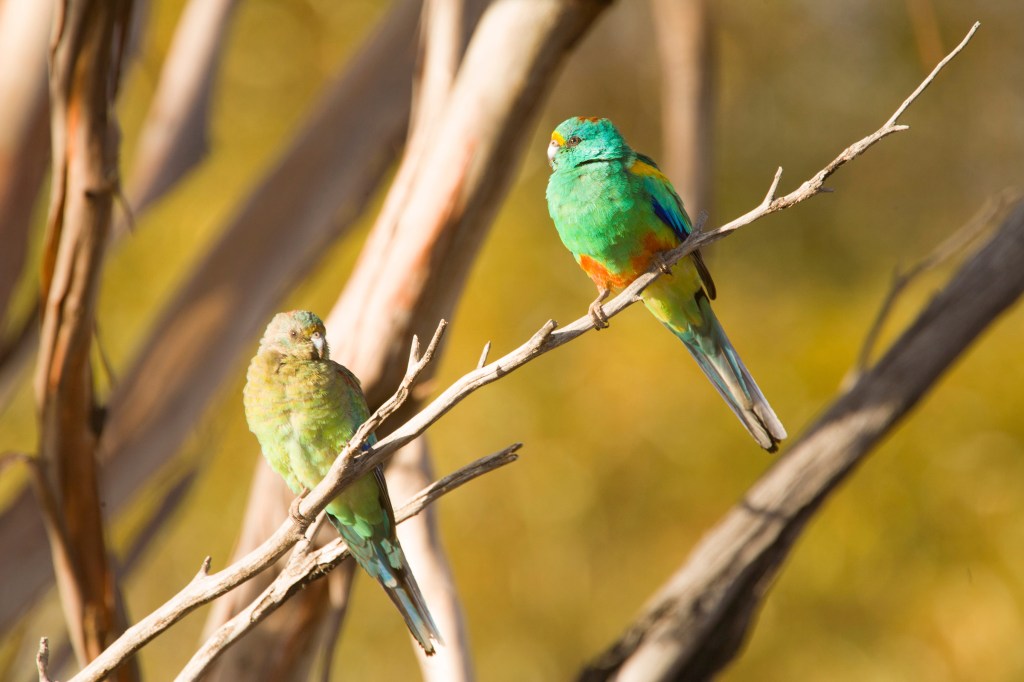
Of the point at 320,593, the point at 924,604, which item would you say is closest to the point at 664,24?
the point at 320,593

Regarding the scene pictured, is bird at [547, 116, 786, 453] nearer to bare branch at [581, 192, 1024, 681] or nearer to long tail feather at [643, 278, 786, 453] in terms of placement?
long tail feather at [643, 278, 786, 453]

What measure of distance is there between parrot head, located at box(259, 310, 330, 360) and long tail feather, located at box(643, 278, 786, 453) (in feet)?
1.39

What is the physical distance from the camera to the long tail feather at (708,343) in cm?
130

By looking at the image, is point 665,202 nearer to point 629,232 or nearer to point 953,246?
point 629,232

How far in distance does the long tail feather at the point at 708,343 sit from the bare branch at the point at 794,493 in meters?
0.75

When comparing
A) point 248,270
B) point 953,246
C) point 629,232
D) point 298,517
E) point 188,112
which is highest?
point 188,112

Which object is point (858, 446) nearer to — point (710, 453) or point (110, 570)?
point (110, 570)

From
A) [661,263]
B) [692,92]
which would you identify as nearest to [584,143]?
[661,263]

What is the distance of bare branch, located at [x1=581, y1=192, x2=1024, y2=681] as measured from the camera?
2.02 metres

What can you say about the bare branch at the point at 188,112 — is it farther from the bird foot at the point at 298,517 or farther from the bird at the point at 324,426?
the bird foot at the point at 298,517

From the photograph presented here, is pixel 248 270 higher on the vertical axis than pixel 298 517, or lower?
higher

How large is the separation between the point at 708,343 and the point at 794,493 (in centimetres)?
76

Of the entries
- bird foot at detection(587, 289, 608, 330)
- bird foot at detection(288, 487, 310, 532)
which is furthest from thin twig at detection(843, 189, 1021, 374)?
bird foot at detection(288, 487, 310, 532)

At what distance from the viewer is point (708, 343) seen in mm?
1396
